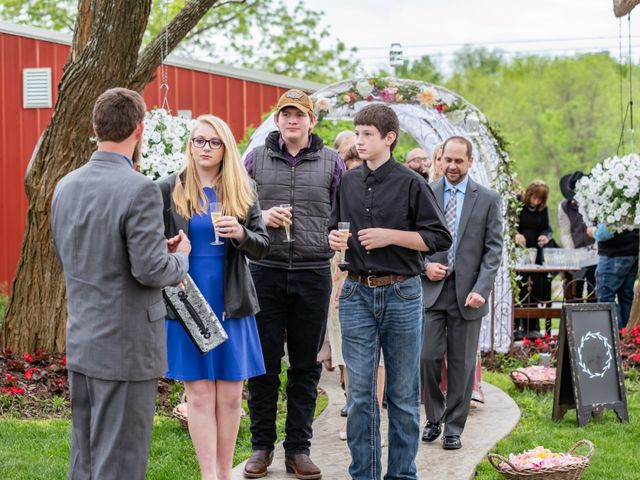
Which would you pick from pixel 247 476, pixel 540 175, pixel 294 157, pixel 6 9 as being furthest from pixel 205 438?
Result: pixel 540 175

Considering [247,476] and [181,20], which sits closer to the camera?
[247,476]

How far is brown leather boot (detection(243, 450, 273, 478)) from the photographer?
601 centimetres

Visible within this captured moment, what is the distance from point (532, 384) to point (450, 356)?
2.35 metres

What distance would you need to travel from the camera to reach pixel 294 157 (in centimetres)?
622

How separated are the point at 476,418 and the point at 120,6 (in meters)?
4.60

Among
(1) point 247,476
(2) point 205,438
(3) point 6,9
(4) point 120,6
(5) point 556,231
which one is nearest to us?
(2) point 205,438

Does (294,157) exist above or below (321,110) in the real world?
below

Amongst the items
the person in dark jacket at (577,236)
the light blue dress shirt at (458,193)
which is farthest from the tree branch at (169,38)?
the person in dark jacket at (577,236)

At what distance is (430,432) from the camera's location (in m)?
7.09

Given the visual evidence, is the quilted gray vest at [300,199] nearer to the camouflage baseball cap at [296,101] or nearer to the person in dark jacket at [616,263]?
the camouflage baseball cap at [296,101]

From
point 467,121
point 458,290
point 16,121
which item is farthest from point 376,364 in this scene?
point 16,121

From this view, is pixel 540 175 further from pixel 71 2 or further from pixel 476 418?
pixel 476 418

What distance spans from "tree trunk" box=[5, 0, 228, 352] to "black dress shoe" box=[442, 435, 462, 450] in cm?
413

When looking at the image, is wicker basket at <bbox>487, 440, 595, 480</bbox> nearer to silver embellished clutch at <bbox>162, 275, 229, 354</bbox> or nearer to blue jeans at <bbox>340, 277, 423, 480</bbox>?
blue jeans at <bbox>340, 277, 423, 480</bbox>
